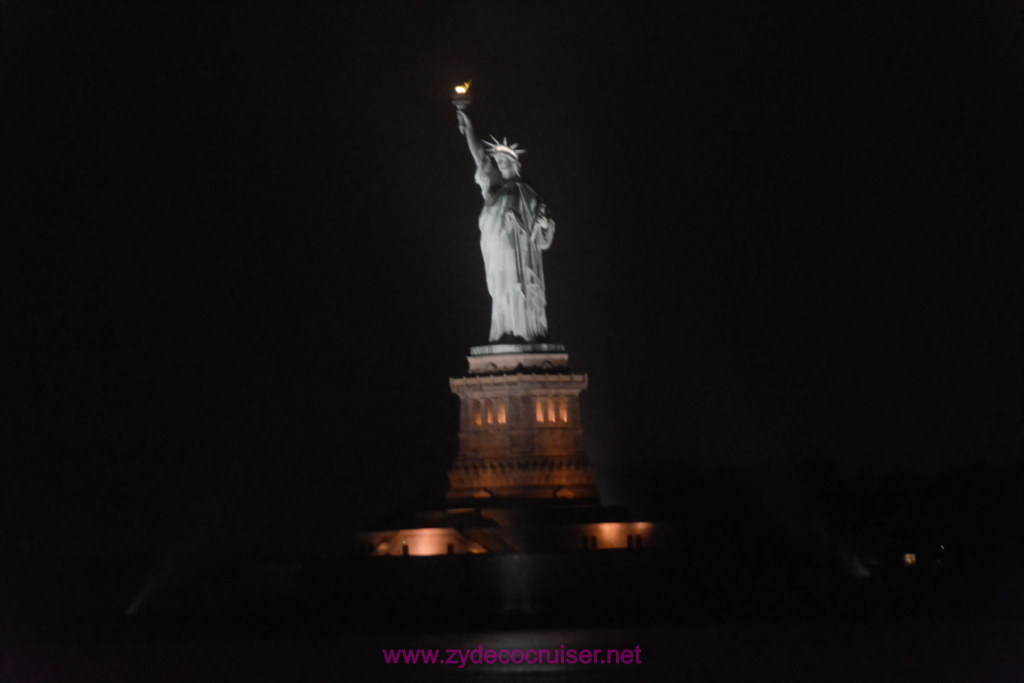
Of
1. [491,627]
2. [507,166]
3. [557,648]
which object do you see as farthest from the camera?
Answer: [507,166]

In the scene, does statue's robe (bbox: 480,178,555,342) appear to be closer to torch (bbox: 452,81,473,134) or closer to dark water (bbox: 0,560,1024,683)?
torch (bbox: 452,81,473,134)

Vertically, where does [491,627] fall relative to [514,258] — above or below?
below

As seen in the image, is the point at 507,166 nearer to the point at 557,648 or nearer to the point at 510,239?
the point at 510,239

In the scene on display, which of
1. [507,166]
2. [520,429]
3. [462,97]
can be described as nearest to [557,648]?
[520,429]

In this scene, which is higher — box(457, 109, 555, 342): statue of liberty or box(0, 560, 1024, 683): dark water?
box(457, 109, 555, 342): statue of liberty

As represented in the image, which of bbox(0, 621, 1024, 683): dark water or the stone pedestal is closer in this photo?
bbox(0, 621, 1024, 683): dark water

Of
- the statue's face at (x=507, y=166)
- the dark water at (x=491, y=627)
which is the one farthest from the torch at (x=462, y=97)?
the dark water at (x=491, y=627)

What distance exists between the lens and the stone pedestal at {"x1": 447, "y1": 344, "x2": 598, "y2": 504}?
56.8 meters

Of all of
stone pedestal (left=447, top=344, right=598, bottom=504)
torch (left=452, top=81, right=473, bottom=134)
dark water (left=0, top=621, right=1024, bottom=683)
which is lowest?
dark water (left=0, top=621, right=1024, bottom=683)

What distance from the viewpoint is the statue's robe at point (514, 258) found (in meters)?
58.4

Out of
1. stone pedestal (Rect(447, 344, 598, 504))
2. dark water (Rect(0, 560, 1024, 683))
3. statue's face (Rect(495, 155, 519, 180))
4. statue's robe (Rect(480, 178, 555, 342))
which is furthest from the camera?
statue's face (Rect(495, 155, 519, 180))

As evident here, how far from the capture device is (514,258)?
2307 inches

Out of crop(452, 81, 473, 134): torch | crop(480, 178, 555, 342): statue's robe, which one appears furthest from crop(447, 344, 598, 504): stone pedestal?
crop(452, 81, 473, 134): torch

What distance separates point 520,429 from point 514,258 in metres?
4.54
